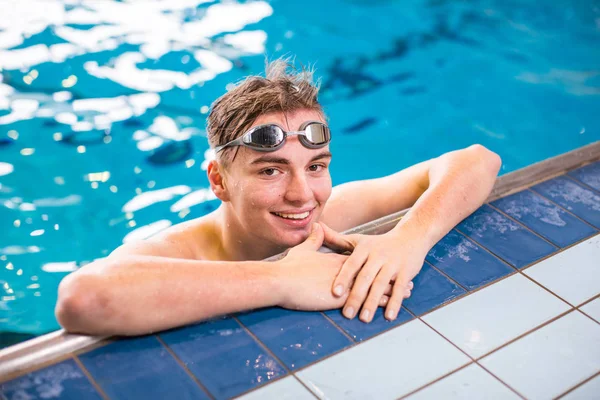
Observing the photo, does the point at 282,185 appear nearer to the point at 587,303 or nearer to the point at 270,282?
the point at 270,282

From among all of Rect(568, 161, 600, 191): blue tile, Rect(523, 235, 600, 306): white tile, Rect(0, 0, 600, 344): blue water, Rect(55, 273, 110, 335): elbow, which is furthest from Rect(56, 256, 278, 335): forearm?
Rect(568, 161, 600, 191): blue tile

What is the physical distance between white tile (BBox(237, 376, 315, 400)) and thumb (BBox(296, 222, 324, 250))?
1.91 ft

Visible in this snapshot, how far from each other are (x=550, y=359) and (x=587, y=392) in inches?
6.4

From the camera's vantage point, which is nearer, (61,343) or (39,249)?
(61,343)

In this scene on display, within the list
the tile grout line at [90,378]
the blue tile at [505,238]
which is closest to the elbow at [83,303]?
the tile grout line at [90,378]

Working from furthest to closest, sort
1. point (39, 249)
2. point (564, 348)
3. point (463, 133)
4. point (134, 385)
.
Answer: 1. point (463, 133)
2. point (39, 249)
3. point (564, 348)
4. point (134, 385)

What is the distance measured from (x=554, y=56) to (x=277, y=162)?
185 inches

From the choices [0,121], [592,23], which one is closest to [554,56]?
[592,23]

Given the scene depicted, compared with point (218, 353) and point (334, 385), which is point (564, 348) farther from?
point (218, 353)

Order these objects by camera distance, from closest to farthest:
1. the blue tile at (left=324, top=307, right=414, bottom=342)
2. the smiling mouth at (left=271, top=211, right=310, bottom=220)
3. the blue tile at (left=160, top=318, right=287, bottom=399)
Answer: the blue tile at (left=160, top=318, right=287, bottom=399) → the blue tile at (left=324, top=307, right=414, bottom=342) → the smiling mouth at (left=271, top=211, right=310, bottom=220)

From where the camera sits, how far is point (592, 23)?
6.75 meters

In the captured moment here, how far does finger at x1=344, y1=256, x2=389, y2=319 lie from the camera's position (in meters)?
2.26

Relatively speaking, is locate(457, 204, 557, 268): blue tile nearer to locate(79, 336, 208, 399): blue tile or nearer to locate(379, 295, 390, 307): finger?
locate(379, 295, 390, 307): finger

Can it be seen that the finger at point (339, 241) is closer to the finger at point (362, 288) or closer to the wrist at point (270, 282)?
the finger at point (362, 288)
